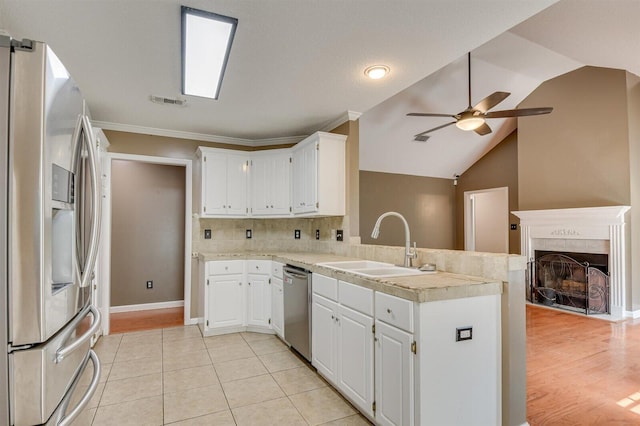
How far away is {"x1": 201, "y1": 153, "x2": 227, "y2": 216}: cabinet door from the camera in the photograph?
405 centimetres

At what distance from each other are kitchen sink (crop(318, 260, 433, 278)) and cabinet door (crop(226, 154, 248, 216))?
70.7 inches

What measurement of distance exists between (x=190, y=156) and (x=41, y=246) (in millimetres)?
3493

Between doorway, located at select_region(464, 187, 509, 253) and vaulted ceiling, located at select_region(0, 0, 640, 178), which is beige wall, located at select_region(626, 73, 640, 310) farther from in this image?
→ doorway, located at select_region(464, 187, 509, 253)

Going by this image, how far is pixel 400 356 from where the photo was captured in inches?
70.4

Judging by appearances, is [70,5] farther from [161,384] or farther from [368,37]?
[161,384]

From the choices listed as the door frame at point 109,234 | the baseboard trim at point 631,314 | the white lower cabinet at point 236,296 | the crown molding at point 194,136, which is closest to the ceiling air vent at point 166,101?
the crown molding at point 194,136

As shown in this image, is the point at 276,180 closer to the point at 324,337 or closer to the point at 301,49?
the point at 301,49

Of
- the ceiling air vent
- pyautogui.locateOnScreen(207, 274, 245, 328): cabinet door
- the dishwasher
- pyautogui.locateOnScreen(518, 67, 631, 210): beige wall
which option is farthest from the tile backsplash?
pyautogui.locateOnScreen(518, 67, 631, 210): beige wall

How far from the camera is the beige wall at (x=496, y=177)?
21.7ft

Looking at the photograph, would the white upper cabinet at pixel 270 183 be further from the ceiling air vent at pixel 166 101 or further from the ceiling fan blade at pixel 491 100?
the ceiling fan blade at pixel 491 100

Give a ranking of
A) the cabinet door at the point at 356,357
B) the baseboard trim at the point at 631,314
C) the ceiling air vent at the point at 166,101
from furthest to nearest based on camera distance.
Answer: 1. the baseboard trim at the point at 631,314
2. the ceiling air vent at the point at 166,101
3. the cabinet door at the point at 356,357

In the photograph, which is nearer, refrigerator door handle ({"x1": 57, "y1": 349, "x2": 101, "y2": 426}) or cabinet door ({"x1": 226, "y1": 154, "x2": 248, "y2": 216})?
refrigerator door handle ({"x1": 57, "y1": 349, "x2": 101, "y2": 426})

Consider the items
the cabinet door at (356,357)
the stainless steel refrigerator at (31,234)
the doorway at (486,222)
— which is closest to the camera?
the stainless steel refrigerator at (31,234)

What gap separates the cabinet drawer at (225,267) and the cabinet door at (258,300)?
0.48 feet
